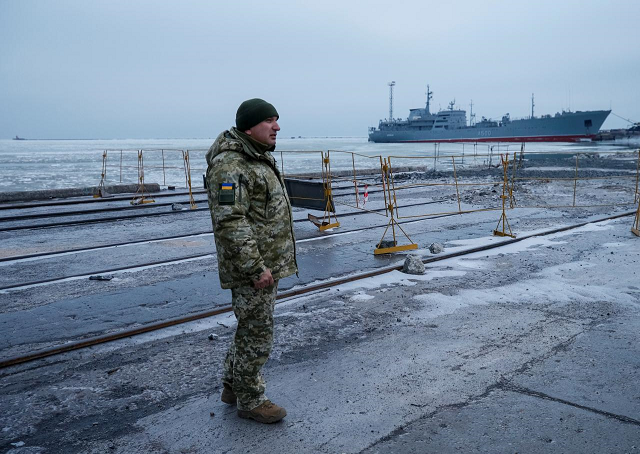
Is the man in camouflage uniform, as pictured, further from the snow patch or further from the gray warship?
the gray warship

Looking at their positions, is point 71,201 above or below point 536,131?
below

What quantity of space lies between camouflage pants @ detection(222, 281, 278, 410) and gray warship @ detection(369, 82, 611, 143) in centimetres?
9911

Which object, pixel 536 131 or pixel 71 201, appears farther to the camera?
pixel 536 131

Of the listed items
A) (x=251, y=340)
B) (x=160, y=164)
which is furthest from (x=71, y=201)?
(x=160, y=164)

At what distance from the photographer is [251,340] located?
316 centimetres

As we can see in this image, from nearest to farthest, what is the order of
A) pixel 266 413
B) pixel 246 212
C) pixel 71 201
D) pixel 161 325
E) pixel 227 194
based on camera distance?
pixel 227 194 < pixel 246 212 < pixel 266 413 < pixel 161 325 < pixel 71 201

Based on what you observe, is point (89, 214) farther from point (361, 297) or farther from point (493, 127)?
point (493, 127)

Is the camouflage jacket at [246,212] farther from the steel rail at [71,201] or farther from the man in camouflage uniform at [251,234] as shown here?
the steel rail at [71,201]

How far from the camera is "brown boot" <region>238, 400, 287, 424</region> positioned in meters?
3.21

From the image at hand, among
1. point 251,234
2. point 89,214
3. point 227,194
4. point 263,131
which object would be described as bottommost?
point 89,214

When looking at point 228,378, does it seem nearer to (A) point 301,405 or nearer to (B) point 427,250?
(A) point 301,405

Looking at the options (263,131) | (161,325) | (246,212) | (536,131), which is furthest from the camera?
(536,131)

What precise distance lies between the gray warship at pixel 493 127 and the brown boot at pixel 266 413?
99111 millimetres

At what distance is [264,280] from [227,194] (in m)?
0.52
